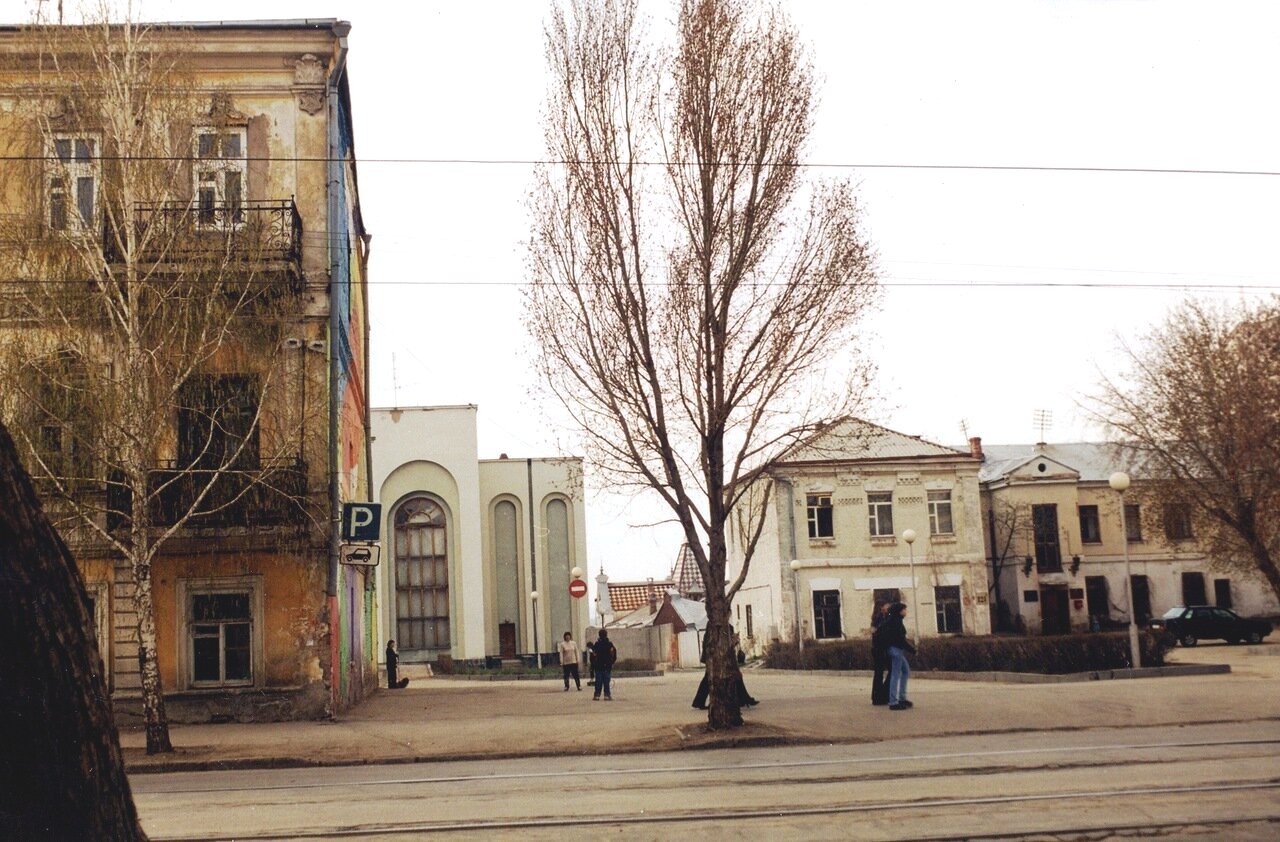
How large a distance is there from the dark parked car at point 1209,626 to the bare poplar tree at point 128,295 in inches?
1415

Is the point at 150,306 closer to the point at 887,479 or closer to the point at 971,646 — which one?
the point at 971,646

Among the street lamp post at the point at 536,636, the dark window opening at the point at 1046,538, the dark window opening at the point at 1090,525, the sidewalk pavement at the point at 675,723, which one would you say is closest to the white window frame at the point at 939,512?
the dark window opening at the point at 1046,538

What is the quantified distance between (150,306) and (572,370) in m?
6.01

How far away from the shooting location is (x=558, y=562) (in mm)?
59281

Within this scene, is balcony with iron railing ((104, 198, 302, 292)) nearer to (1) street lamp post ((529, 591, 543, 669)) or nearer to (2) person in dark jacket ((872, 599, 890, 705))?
(2) person in dark jacket ((872, 599, 890, 705))

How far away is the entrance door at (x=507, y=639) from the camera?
57.9m

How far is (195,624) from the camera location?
21.9 meters

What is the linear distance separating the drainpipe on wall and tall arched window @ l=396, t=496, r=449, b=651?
33.5m

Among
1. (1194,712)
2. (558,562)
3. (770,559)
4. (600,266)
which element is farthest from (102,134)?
(558,562)

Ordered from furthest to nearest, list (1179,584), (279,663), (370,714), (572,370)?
(1179,584), (370,714), (279,663), (572,370)

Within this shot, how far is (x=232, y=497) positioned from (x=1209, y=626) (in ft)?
121

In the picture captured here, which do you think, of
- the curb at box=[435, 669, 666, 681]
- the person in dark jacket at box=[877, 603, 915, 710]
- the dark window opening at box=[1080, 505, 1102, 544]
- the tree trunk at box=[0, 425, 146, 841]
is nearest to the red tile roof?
the dark window opening at box=[1080, 505, 1102, 544]

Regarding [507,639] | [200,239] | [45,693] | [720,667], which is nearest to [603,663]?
[720,667]

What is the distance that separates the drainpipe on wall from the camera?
21.9m
